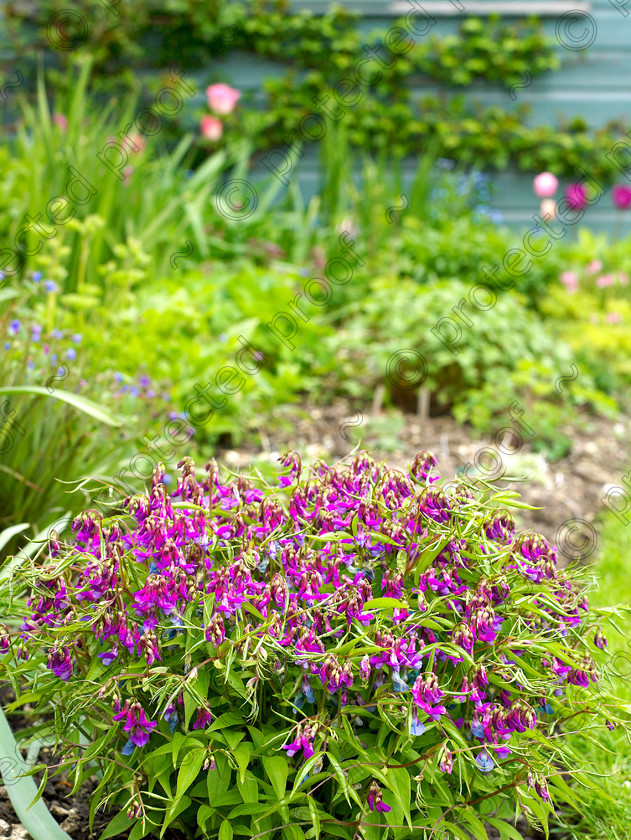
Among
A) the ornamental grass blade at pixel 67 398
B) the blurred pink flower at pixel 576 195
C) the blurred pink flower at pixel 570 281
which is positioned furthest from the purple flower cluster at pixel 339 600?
the blurred pink flower at pixel 576 195

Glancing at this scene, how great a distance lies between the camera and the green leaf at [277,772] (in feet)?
3.25

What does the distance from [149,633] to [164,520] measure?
0.53ft

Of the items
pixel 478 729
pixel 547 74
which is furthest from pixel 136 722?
pixel 547 74

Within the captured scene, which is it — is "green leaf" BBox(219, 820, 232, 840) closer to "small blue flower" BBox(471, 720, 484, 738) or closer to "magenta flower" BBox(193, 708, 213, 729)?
"magenta flower" BBox(193, 708, 213, 729)

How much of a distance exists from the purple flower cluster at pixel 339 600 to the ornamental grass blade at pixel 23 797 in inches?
6.1

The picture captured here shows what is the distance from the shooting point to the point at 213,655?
3.43 ft

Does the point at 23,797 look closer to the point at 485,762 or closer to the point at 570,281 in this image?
the point at 485,762

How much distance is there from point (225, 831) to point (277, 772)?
117 mm

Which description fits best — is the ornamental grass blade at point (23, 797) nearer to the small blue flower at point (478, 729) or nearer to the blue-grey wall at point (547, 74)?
the small blue flower at point (478, 729)

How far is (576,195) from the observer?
622 cm

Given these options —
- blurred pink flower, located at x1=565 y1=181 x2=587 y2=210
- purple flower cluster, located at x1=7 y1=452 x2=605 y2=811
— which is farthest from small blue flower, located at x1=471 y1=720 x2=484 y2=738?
blurred pink flower, located at x1=565 y1=181 x2=587 y2=210

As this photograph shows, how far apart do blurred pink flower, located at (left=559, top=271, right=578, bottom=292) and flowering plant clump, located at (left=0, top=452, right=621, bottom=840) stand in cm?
356

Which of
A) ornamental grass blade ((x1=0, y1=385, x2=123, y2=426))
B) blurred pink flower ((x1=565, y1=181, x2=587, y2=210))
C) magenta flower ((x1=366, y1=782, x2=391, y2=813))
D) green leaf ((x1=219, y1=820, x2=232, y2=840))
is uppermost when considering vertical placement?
blurred pink flower ((x1=565, y1=181, x2=587, y2=210))

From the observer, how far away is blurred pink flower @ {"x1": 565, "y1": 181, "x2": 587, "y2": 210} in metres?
6.11
